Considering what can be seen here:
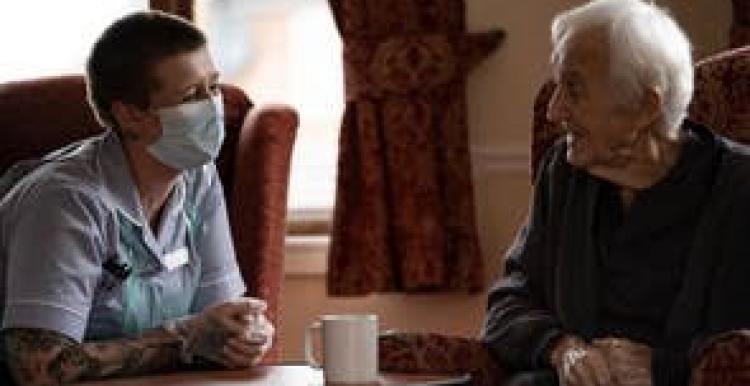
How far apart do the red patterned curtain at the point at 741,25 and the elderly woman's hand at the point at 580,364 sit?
1.46 metres

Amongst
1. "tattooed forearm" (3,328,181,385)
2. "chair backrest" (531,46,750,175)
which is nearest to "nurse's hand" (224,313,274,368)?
"tattooed forearm" (3,328,181,385)

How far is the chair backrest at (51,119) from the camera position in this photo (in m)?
3.07

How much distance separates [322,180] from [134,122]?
1571 mm

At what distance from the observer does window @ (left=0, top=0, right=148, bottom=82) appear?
13.7 ft

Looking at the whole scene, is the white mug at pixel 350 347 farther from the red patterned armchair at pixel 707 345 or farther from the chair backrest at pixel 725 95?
the chair backrest at pixel 725 95

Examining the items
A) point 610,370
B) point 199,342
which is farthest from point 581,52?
point 199,342

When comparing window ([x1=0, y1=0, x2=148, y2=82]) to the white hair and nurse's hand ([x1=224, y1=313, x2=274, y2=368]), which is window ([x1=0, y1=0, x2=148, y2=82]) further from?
the white hair

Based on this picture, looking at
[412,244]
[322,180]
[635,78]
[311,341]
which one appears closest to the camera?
[311,341]

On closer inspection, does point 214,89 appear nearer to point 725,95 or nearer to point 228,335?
point 228,335

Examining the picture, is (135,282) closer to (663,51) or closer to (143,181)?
(143,181)

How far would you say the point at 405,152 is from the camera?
3.73 metres

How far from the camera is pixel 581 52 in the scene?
2170 mm

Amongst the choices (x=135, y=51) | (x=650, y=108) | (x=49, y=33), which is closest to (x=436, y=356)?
(x=650, y=108)

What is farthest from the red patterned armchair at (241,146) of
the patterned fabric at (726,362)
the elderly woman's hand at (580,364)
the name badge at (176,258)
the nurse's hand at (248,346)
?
the patterned fabric at (726,362)
